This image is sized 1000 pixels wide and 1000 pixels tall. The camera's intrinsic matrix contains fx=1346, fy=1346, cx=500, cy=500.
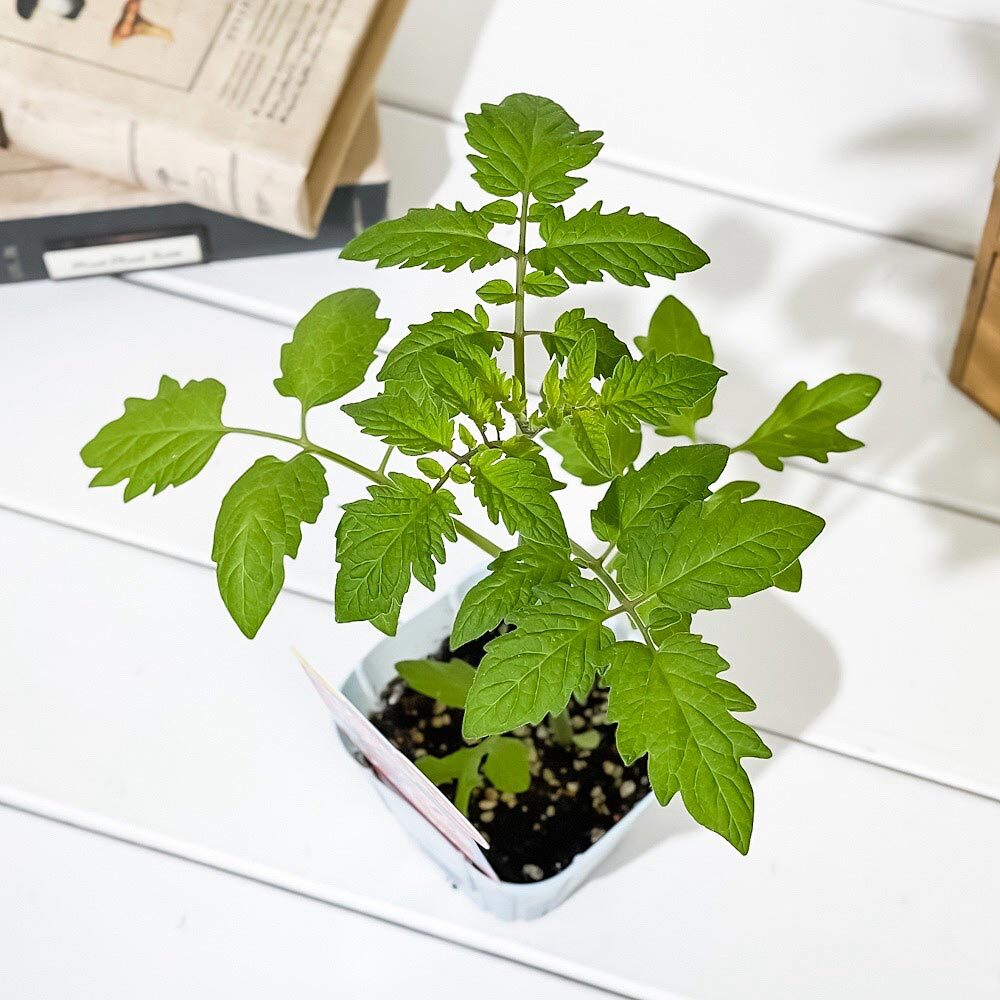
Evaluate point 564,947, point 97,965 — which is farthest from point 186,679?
point 564,947

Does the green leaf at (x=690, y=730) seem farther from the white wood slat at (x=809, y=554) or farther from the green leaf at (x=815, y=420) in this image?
the white wood slat at (x=809, y=554)

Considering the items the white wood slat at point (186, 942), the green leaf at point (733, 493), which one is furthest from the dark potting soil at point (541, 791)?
the green leaf at point (733, 493)

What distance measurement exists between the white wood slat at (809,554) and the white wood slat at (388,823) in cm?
3

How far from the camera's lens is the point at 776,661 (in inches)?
40.0

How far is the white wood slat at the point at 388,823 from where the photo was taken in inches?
36.5

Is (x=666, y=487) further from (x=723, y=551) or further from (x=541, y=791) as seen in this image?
(x=541, y=791)

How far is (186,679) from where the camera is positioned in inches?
39.6

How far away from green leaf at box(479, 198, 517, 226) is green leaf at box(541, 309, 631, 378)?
5 cm

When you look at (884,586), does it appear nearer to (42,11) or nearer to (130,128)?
(130,128)

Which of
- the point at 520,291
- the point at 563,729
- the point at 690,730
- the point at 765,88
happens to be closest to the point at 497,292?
the point at 520,291

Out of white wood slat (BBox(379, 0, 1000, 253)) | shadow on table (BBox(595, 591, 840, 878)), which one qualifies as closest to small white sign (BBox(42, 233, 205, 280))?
white wood slat (BBox(379, 0, 1000, 253))

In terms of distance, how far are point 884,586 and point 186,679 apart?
537 millimetres

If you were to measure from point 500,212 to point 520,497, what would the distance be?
135 mm

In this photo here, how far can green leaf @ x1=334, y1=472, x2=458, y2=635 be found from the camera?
58 centimetres
